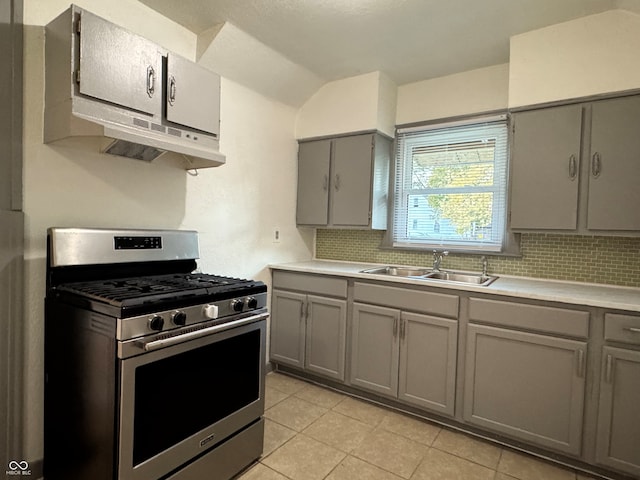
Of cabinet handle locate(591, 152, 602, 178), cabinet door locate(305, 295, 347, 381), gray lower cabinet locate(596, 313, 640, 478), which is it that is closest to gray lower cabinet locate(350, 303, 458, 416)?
cabinet door locate(305, 295, 347, 381)

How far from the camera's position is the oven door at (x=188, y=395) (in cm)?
135

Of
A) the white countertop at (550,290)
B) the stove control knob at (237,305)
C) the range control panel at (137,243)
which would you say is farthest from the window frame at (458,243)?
the range control panel at (137,243)

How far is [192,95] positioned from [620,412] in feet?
9.16

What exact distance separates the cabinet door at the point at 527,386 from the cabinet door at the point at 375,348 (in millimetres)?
494

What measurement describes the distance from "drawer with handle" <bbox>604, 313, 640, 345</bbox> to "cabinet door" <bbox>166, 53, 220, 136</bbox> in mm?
2380

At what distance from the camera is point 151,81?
1796mm

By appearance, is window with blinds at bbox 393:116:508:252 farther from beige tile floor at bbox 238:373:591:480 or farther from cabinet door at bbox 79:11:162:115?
cabinet door at bbox 79:11:162:115

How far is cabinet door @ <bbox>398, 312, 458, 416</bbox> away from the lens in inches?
88.2

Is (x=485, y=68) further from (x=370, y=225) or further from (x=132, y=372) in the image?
(x=132, y=372)

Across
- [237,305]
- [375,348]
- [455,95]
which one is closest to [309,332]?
[375,348]

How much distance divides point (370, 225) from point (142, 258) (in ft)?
5.69

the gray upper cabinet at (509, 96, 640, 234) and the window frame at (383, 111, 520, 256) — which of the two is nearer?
the gray upper cabinet at (509, 96, 640, 234)

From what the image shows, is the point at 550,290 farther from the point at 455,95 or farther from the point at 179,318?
the point at 179,318

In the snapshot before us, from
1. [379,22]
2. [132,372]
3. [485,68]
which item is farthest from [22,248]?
[485,68]
